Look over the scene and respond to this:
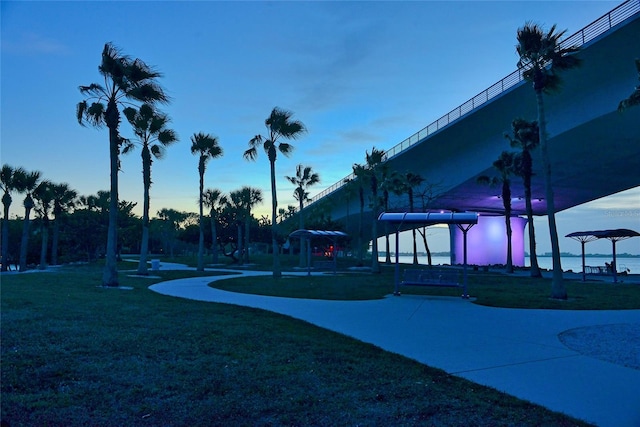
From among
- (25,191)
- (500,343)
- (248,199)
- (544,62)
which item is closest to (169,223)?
(248,199)

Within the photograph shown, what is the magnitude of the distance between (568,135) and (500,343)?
26.4 metres

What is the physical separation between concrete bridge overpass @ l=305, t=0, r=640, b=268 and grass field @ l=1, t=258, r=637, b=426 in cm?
1961

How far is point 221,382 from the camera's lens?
220 inches

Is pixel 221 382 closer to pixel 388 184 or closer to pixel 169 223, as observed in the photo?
pixel 388 184

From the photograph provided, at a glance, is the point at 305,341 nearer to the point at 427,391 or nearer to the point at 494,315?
the point at 427,391

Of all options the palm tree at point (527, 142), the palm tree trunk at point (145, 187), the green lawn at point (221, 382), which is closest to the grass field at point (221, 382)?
the green lawn at point (221, 382)

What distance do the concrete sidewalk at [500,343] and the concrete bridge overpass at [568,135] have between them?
1369cm

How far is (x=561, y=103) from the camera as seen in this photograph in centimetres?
2903

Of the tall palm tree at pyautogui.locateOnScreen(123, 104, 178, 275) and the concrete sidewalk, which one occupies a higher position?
the tall palm tree at pyautogui.locateOnScreen(123, 104, 178, 275)

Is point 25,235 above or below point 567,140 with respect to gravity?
below

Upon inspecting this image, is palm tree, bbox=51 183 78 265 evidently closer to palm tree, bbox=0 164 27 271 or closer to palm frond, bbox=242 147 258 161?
palm tree, bbox=0 164 27 271

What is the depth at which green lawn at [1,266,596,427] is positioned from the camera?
4539 millimetres

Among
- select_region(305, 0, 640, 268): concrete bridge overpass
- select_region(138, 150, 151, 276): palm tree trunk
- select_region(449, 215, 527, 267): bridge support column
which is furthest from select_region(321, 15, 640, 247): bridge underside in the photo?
select_region(138, 150, 151, 276): palm tree trunk

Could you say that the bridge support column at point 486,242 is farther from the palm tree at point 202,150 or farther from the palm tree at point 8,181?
the palm tree at point 8,181
